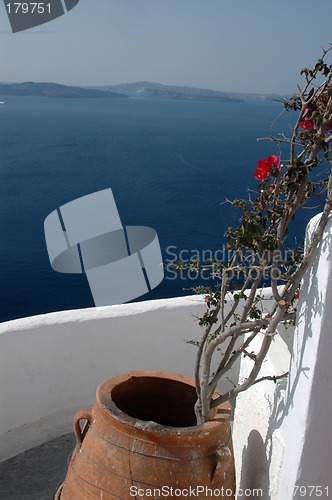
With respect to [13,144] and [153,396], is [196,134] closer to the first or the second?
[13,144]

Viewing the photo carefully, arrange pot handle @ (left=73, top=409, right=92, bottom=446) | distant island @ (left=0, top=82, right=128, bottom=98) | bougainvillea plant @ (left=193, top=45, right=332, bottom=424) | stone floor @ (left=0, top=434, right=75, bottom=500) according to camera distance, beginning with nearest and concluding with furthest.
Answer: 1. bougainvillea plant @ (left=193, top=45, right=332, bottom=424)
2. pot handle @ (left=73, top=409, right=92, bottom=446)
3. stone floor @ (left=0, top=434, right=75, bottom=500)
4. distant island @ (left=0, top=82, right=128, bottom=98)

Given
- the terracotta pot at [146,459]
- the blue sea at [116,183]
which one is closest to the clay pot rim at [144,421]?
the terracotta pot at [146,459]

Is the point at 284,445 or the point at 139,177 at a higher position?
the point at 284,445

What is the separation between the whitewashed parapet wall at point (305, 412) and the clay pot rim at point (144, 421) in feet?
0.52

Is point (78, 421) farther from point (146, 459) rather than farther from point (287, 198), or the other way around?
point (287, 198)

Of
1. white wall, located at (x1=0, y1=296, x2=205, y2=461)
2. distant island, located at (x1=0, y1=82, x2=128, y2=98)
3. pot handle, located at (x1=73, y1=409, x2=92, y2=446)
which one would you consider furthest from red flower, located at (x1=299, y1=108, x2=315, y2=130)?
distant island, located at (x1=0, y1=82, x2=128, y2=98)

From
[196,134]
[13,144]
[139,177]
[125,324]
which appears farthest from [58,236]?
[196,134]

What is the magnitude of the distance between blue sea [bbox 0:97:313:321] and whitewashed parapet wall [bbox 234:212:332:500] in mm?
447

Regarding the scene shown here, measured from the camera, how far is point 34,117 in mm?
35719

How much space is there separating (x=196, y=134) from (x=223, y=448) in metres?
31.2

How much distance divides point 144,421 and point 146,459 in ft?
0.31

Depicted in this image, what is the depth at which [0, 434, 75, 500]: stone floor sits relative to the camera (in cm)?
226

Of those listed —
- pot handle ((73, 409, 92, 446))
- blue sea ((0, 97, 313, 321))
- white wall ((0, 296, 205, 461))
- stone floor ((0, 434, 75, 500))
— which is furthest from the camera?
blue sea ((0, 97, 313, 321))

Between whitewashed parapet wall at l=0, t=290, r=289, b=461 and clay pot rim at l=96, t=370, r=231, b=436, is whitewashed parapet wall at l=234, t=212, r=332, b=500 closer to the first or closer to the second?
clay pot rim at l=96, t=370, r=231, b=436
